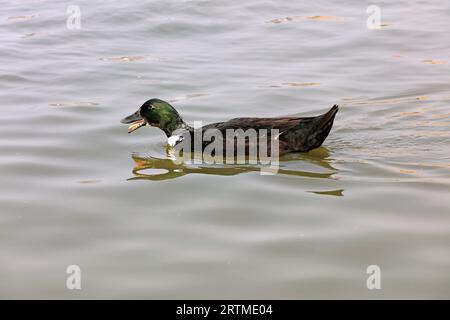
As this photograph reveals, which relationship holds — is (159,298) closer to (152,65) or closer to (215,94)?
(215,94)

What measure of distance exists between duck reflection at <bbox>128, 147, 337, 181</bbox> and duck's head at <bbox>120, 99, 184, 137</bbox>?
22.8 inches

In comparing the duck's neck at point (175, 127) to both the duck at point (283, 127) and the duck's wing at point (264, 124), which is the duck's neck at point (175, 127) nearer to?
the duck at point (283, 127)

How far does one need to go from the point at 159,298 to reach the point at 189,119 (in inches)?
197

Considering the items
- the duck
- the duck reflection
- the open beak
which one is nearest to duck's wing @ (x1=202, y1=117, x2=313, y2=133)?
the duck

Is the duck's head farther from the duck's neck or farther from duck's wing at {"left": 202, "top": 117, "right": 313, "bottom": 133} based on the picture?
duck's wing at {"left": 202, "top": 117, "right": 313, "bottom": 133}

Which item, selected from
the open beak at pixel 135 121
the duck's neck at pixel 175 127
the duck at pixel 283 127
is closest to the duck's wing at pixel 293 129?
the duck at pixel 283 127

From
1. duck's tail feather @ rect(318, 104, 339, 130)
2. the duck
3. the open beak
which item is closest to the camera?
duck's tail feather @ rect(318, 104, 339, 130)

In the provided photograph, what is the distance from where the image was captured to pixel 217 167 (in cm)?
846

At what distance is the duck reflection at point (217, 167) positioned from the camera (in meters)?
8.16

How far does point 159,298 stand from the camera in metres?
5.45

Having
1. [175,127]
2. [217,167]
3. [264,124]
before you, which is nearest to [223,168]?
[217,167]

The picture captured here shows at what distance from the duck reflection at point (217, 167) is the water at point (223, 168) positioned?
3cm

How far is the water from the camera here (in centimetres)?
582
